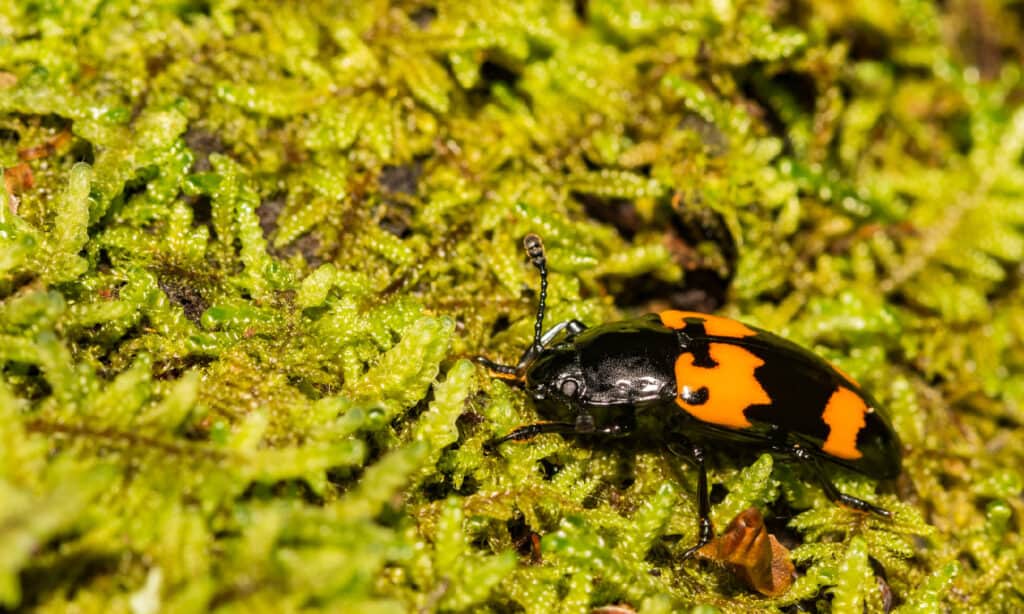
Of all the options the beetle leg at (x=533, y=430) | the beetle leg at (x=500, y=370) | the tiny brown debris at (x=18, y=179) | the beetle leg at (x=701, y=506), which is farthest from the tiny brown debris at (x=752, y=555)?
the tiny brown debris at (x=18, y=179)

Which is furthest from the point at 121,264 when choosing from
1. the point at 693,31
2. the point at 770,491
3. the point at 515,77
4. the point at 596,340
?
the point at 693,31

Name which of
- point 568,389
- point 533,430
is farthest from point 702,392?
point 533,430

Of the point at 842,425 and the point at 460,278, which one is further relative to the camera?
the point at 460,278

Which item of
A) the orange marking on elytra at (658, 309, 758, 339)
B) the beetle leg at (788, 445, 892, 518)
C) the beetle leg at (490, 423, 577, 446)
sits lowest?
the beetle leg at (788, 445, 892, 518)

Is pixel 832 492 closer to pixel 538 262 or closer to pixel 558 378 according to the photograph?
pixel 558 378

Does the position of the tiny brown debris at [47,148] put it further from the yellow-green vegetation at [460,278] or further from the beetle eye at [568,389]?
the beetle eye at [568,389]

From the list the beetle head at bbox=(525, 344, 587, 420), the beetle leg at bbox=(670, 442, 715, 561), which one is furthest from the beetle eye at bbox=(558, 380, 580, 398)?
the beetle leg at bbox=(670, 442, 715, 561)

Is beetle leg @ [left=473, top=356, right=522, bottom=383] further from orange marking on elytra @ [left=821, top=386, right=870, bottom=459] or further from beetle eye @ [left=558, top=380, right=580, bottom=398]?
orange marking on elytra @ [left=821, top=386, right=870, bottom=459]
